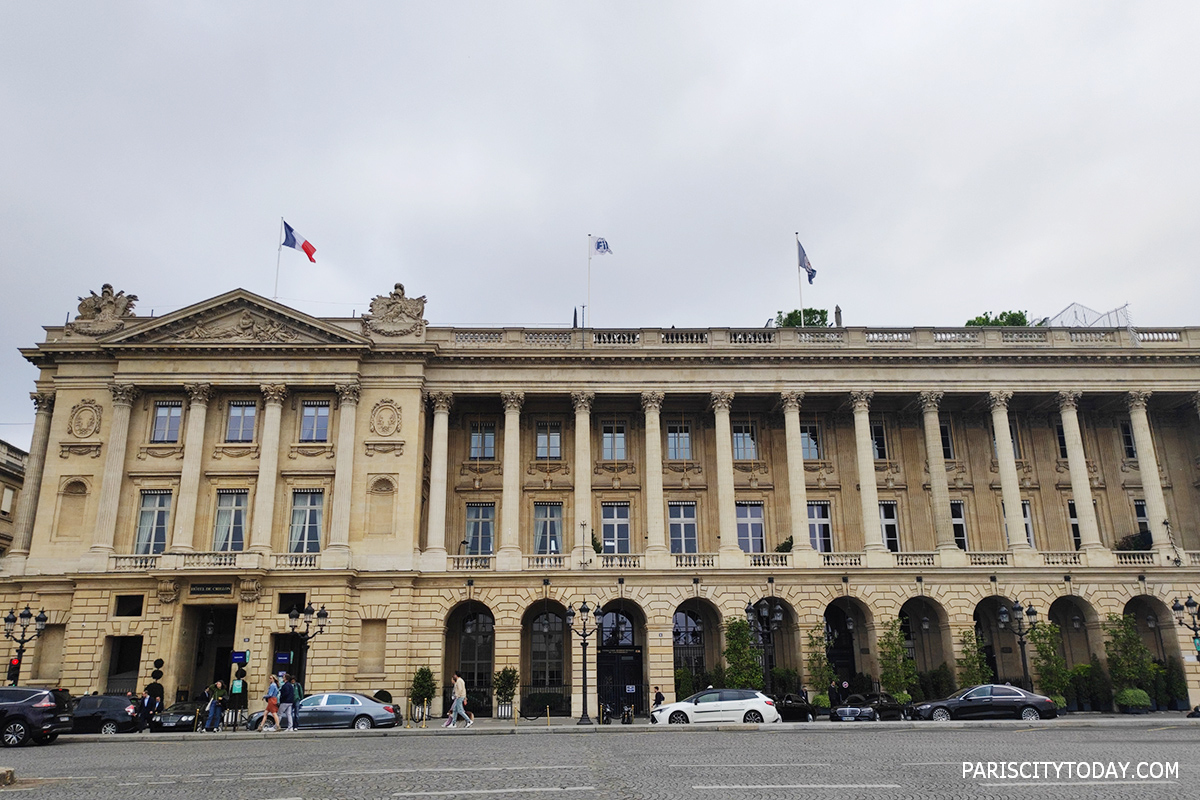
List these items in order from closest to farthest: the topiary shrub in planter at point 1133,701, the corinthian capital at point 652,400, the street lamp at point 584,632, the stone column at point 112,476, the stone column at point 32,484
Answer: the street lamp at point 584,632, the topiary shrub in planter at point 1133,701, the stone column at point 112,476, the stone column at point 32,484, the corinthian capital at point 652,400

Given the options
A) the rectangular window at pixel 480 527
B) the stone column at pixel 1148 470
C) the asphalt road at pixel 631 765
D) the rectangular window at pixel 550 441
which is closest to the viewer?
the asphalt road at pixel 631 765

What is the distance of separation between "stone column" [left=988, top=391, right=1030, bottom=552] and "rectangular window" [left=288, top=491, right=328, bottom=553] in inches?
1285

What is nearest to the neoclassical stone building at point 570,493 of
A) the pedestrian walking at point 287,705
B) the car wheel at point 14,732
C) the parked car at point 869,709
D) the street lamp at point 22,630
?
the street lamp at point 22,630

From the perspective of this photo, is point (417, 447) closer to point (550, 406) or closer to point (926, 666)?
point (550, 406)

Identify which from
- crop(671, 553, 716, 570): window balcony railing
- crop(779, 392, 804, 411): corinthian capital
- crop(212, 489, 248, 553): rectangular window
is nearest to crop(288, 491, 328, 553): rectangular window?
crop(212, 489, 248, 553): rectangular window

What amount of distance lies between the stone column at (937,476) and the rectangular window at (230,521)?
32711mm

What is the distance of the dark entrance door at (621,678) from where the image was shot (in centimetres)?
4272

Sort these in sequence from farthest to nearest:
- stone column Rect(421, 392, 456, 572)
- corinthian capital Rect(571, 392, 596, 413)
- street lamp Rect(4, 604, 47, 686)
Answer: corinthian capital Rect(571, 392, 596, 413) → stone column Rect(421, 392, 456, 572) → street lamp Rect(4, 604, 47, 686)

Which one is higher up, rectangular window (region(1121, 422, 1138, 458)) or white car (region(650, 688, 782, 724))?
rectangular window (region(1121, 422, 1138, 458))

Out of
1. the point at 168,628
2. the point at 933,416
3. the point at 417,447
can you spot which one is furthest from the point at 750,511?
the point at 168,628

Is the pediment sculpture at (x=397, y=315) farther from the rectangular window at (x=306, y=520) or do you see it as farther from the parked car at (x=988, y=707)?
the parked car at (x=988, y=707)

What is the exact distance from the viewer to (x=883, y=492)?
153ft

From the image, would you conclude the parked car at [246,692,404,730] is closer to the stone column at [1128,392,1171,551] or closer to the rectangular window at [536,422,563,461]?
the rectangular window at [536,422,563,461]

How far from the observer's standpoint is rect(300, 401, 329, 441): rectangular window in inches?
1711
